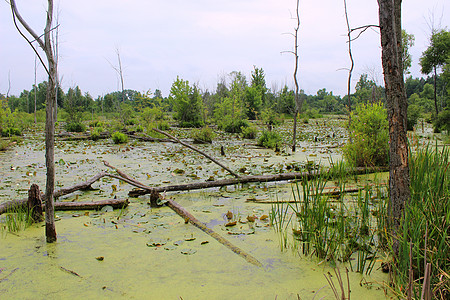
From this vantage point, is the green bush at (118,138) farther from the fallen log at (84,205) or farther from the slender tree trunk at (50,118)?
the slender tree trunk at (50,118)

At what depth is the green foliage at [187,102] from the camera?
26.0 m

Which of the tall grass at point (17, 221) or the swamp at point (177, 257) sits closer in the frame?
the swamp at point (177, 257)

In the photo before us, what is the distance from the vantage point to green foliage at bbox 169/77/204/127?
26031 millimetres

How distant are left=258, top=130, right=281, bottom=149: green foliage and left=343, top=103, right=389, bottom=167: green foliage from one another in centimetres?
532

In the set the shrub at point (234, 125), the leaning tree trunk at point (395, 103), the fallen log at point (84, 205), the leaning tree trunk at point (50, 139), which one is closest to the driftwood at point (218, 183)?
the fallen log at point (84, 205)

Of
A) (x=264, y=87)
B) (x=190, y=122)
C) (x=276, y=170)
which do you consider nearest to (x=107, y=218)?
(x=276, y=170)

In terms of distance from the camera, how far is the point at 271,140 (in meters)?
11.9

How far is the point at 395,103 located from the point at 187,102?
24561 millimetres

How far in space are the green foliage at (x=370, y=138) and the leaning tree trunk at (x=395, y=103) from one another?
14.5ft

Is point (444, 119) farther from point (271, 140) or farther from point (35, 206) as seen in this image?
point (35, 206)

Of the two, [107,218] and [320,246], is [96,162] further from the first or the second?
[320,246]

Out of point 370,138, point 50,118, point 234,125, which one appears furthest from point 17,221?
point 234,125

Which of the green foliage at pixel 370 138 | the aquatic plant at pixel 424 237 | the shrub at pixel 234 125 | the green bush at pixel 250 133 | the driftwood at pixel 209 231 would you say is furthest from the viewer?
the shrub at pixel 234 125

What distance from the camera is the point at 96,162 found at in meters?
8.79
